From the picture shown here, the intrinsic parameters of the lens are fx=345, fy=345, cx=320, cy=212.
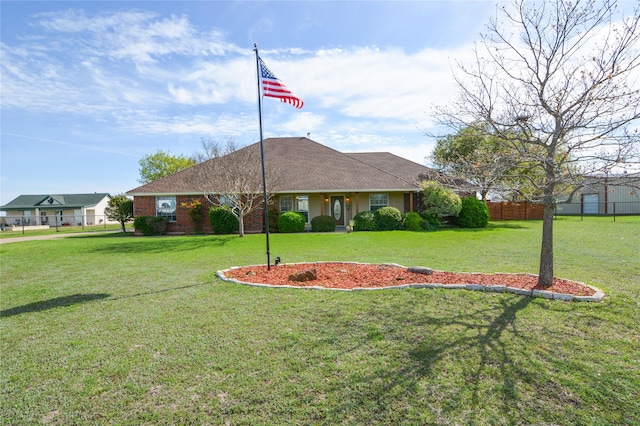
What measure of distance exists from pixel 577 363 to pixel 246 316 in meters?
3.90

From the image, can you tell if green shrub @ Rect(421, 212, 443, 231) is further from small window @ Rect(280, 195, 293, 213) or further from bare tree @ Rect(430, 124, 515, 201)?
bare tree @ Rect(430, 124, 515, 201)

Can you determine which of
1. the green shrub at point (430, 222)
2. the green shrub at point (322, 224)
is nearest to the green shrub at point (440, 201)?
the green shrub at point (430, 222)

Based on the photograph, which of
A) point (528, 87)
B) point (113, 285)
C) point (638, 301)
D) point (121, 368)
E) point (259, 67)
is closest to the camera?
point (121, 368)

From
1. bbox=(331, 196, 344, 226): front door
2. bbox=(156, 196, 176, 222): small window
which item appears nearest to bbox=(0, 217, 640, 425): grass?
bbox=(156, 196, 176, 222): small window

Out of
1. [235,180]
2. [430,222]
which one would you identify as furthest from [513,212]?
[235,180]

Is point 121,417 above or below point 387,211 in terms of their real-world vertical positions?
below

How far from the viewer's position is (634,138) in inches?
184

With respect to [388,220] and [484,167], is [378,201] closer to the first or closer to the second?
[388,220]

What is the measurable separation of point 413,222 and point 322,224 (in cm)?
483

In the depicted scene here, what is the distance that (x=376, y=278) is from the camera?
693cm

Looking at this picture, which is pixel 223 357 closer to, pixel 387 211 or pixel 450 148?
pixel 387 211

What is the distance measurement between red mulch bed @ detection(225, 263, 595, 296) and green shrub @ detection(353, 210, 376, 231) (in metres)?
9.85

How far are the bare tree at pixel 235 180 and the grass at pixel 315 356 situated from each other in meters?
10.2

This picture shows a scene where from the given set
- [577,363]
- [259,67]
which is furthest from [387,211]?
[577,363]
